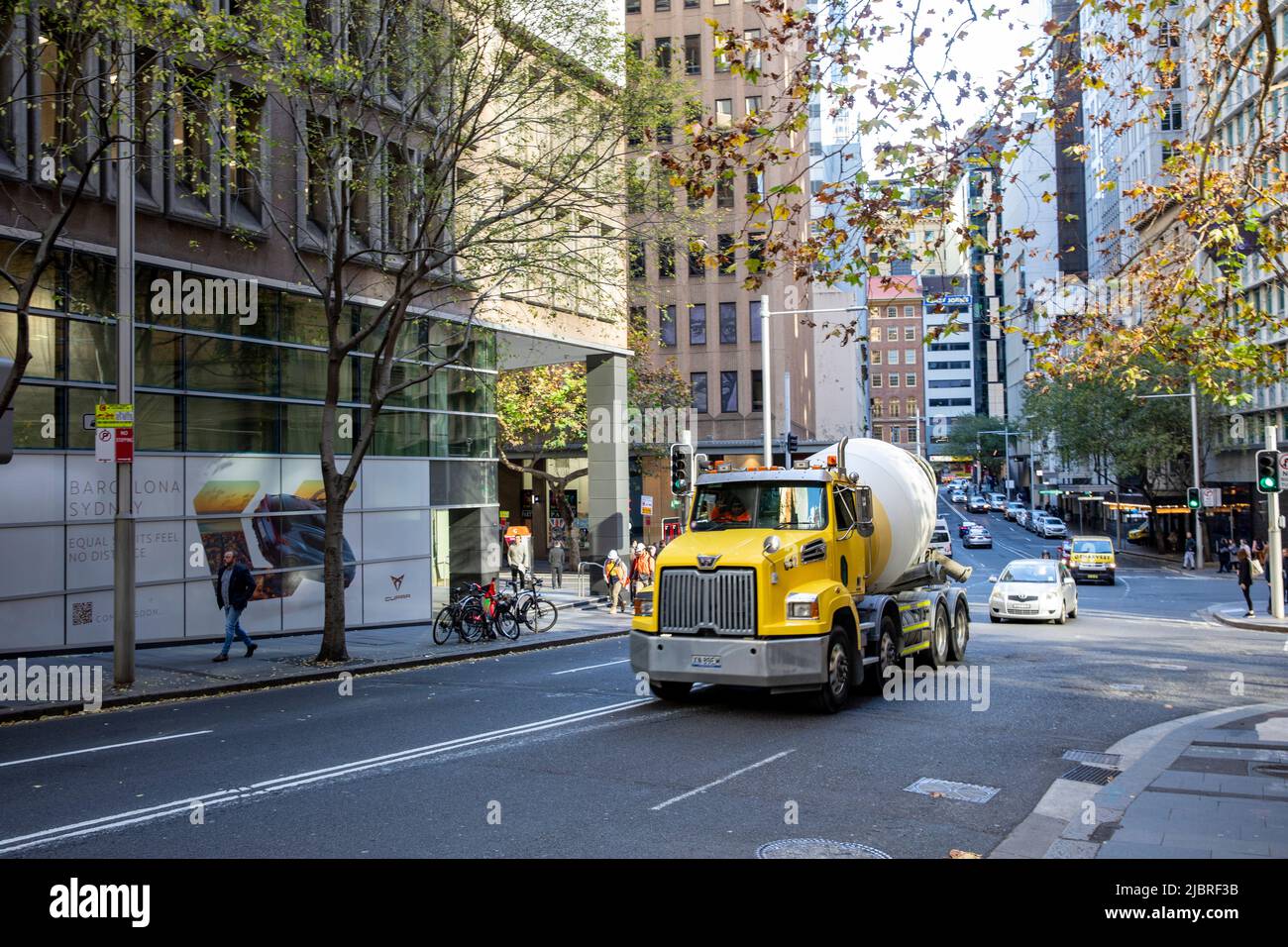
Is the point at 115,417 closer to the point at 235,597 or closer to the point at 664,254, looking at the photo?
the point at 235,597

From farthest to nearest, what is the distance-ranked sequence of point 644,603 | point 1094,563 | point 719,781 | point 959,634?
point 1094,563 → point 959,634 → point 644,603 → point 719,781

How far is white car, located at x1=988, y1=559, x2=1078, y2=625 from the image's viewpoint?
2809 cm

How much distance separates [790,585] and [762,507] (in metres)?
1.47

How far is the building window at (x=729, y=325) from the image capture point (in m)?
62.1

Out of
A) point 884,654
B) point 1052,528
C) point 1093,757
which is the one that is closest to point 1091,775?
point 1093,757

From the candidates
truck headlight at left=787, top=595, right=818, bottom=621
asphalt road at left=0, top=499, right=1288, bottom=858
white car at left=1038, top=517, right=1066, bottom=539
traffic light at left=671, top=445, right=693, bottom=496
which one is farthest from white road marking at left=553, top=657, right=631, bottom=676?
white car at left=1038, top=517, right=1066, bottom=539

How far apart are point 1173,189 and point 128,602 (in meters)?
15.0

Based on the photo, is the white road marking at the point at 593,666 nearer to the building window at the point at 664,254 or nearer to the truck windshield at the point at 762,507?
the truck windshield at the point at 762,507

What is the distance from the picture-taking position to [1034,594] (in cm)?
2823

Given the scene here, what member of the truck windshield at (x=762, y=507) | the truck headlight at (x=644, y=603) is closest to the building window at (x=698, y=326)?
the truck windshield at (x=762, y=507)
